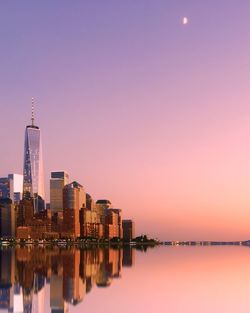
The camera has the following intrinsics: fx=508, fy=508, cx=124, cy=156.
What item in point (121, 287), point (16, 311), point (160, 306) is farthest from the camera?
point (121, 287)

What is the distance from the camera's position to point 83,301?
44.0m

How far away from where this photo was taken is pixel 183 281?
64.4 metres

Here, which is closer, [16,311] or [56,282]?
[16,311]

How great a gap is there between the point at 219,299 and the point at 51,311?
17137 millimetres

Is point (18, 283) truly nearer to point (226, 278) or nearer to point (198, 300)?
point (198, 300)

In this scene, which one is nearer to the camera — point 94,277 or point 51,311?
point 51,311

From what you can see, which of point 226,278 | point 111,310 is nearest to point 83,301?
point 111,310

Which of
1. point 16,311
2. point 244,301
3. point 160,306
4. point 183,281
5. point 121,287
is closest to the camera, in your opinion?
point 16,311

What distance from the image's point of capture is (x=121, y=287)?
5581cm

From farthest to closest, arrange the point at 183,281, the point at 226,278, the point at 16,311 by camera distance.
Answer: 1. the point at 226,278
2. the point at 183,281
3. the point at 16,311

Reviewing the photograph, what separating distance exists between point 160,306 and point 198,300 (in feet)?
17.4

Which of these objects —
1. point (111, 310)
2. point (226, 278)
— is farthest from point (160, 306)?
point (226, 278)

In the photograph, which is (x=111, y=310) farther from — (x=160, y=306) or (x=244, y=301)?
(x=244, y=301)

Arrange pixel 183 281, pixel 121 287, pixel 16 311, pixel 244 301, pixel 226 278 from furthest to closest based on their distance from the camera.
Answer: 1. pixel 226 278
2. pixel 183 281
3. pixel 121 287
4. pixel 244 301
5. pixel 16 311
